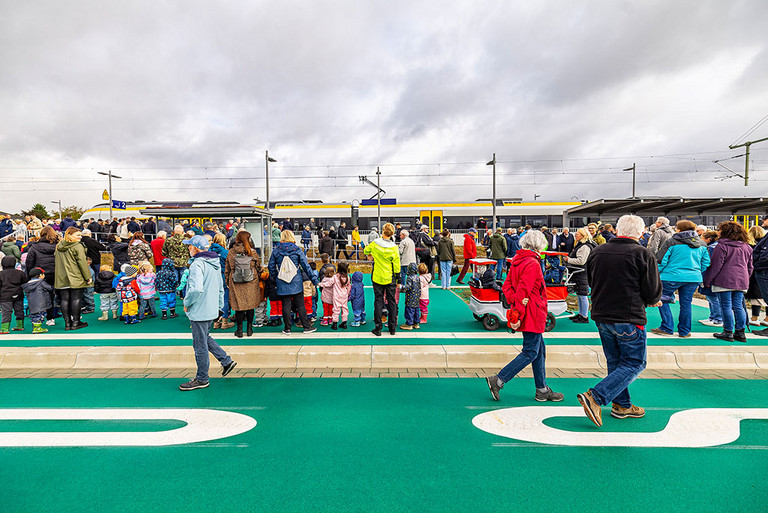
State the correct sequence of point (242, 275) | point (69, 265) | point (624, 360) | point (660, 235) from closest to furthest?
point (624, 360), point (242, 275), point (69, 265), point (660, 235)

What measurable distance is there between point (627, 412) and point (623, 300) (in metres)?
1.22

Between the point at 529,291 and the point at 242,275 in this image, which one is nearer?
the point at 529,291

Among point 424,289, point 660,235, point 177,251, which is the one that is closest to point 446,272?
point 424,289

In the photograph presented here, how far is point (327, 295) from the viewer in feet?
24.3

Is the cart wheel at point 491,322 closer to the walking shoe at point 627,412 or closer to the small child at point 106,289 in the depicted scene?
the walking shoe at point 627,412

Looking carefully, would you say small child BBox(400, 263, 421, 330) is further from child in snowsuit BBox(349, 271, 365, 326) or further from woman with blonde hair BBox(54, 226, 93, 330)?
woman with blonde hair BBox(54, 226, 93, 330)

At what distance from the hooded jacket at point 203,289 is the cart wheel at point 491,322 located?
4.47 meters

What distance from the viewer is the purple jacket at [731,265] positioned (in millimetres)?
6168

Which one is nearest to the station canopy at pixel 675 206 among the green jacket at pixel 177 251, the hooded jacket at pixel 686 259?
the hooded jacket at pixel 686 259

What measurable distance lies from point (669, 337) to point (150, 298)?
31.5 feet

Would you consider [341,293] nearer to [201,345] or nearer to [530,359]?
[201,345]

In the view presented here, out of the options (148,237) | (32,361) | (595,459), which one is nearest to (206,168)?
(148,237)

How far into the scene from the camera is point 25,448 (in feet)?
11.1

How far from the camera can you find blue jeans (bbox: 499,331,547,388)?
13.7 feet
